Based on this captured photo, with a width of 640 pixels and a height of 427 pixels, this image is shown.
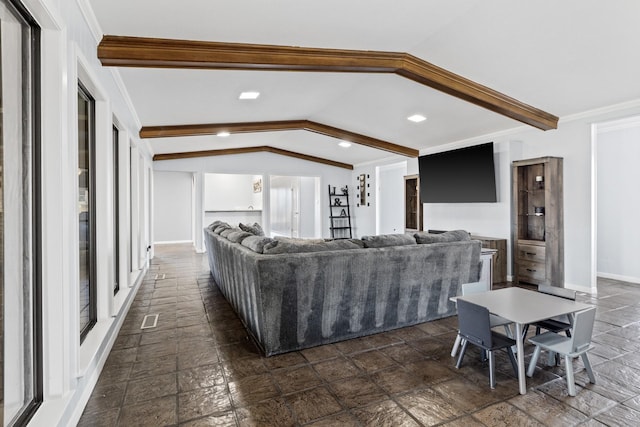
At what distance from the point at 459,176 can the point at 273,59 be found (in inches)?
169

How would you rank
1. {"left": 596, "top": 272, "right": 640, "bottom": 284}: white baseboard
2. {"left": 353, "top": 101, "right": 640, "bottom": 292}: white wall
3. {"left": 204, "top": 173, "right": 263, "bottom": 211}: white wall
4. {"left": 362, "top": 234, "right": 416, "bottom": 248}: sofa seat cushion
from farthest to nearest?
1. {"left": 204, "top": 173, "right": 263, "bottom": 211}: white wall
2. {"left": 596, "top": 272, "right": 640, "bottom": 284}: white baseboard
3. {"left": 353, "top": 101, "right": 640, "bottom": 292}: white wall
4. {"left": 362, "top": 234, "right": 416, "bottom": 248}: sofa seat cushion

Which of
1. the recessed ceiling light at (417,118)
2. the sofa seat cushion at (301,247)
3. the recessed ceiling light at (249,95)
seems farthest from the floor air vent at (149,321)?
the recessed ceiling light at (417,118)

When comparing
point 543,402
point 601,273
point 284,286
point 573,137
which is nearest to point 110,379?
point 284,286

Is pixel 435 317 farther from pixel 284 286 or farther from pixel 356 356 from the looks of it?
pixel 284 286

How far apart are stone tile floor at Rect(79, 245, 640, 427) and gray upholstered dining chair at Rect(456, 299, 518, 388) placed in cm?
19

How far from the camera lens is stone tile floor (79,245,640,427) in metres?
2.06

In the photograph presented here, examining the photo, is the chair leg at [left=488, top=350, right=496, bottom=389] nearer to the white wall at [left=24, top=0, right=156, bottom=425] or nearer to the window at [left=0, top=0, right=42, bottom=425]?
the white wall at [left=24, top=0, right=156, bottom=425]

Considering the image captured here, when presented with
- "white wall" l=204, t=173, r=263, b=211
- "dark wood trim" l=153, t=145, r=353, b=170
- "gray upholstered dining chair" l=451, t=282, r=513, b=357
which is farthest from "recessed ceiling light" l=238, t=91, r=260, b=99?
"white wall" l=204, t=173, r=263, b=211

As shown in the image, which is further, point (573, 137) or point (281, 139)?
point (281, 139)

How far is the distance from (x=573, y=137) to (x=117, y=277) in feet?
20.2

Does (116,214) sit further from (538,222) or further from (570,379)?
(538,222)

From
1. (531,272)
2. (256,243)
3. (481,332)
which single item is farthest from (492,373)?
(531,272)

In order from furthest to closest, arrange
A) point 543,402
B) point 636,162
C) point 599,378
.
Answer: point 636,162 < point 599,378 < point 543,402

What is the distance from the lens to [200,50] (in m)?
3.04
